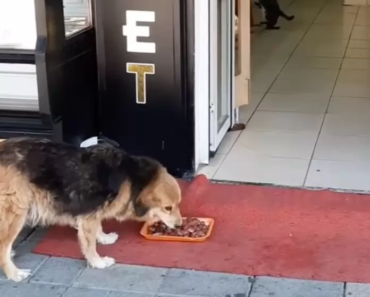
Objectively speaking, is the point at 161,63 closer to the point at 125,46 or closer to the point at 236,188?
the point at 125,46

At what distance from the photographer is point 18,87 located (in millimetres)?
4133

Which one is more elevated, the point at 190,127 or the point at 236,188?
the point at 190,127

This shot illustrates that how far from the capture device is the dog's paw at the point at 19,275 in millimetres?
3400

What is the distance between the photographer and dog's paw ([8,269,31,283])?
3.40m

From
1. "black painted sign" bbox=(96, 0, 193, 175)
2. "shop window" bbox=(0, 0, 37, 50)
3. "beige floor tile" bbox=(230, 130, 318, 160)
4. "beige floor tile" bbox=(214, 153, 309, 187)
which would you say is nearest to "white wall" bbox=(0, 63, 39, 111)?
"shop window" bbox=(0, 0, 37, 50)

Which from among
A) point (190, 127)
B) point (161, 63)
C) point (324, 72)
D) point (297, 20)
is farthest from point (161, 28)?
point (297, 20)

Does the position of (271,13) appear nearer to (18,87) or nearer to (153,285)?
(18,87)

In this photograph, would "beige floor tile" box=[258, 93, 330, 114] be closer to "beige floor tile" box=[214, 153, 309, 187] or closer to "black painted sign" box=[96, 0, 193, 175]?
"beige floor tile" box=[214, 153, 309, 187]

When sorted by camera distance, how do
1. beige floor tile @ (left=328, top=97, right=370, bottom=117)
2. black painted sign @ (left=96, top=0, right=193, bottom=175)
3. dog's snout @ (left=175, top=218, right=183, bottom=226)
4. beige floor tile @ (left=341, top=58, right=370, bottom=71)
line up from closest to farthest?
dog's snout @ (left=175, top=218, right=183, bottom=226)
black painted sign @ (left=96, top=0, right=193, bottom=175)
beige floor tile @ (left=328, top=97, right=370, bottom=117)
beige floor tile @ (left=341, top=58, right=370, bottom=71)

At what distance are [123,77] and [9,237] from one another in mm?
1418

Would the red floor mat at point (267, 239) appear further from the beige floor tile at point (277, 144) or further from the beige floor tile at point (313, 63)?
the beige floor tile at point (313, 63)

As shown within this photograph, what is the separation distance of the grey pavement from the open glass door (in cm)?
146

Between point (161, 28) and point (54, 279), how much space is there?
1579 millimetres

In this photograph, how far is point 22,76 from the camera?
409 cm
